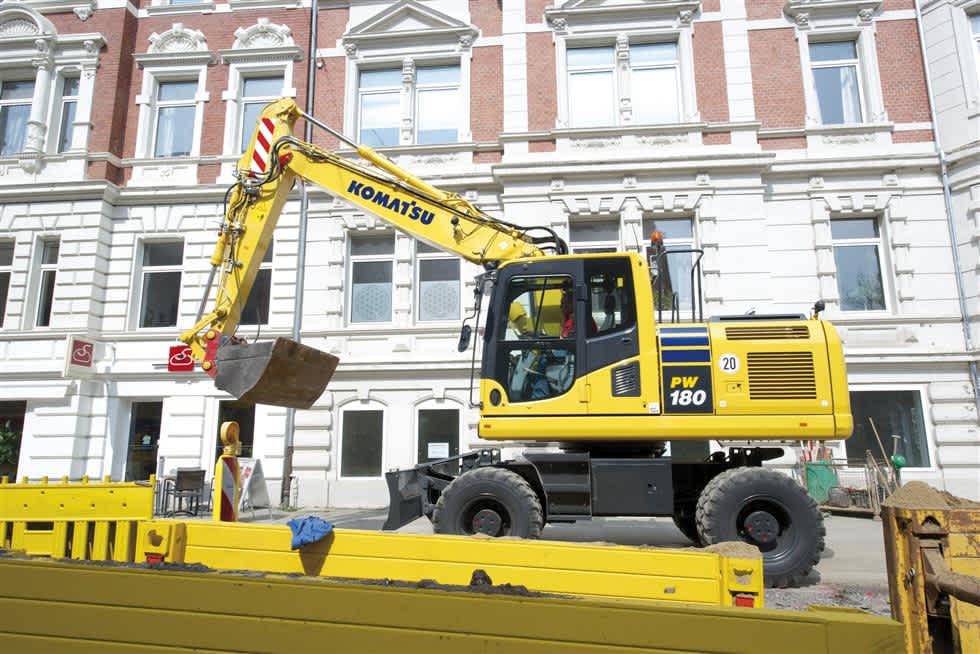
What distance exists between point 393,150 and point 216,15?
6.17 meters

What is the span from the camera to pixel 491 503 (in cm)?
609

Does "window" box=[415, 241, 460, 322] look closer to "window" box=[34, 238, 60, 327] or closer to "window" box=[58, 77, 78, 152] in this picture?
"window" box=[34, 238, 60, 327]

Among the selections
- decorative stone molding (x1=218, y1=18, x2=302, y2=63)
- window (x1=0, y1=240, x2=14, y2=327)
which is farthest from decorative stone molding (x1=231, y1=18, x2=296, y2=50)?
window (x1=0, y1=240, x2=14, y2=327)

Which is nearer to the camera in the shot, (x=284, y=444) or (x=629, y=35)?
(x=284, y=444)

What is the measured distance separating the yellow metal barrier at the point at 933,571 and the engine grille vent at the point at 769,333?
3416 mm

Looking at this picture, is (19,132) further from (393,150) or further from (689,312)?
(689,312)

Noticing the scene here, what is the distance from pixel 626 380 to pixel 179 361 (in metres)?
10.8

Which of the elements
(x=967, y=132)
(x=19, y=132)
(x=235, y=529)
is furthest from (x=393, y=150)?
(x=967, y=132)

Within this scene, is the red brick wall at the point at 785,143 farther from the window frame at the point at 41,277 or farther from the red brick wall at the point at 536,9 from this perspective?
the window frame at the point at 41,277

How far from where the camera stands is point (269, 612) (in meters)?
2.23

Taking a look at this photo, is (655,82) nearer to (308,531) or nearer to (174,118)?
(174,118)

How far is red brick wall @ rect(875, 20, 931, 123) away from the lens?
12781 millimetres

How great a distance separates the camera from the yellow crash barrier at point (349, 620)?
200 cm

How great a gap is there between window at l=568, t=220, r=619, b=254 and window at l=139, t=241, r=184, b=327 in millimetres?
9350
